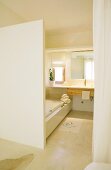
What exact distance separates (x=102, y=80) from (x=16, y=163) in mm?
1623

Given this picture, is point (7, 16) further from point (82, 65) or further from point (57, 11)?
point (82, 65)

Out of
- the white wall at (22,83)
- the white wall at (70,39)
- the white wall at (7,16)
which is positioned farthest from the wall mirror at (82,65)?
the white wall at (22,83)

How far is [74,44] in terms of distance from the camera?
4.34m

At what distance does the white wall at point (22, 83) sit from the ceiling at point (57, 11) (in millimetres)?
672

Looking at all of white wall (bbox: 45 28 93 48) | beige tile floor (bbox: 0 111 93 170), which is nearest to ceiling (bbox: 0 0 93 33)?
white wall (bbox: 45 28 93 48)

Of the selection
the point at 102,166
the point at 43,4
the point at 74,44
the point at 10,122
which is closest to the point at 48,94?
the point at 74,44

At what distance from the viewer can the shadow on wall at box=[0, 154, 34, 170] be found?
190 cm

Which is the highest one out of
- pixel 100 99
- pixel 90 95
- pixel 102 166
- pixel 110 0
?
pixel 110 0

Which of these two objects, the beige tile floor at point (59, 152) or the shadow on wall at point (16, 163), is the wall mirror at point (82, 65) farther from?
the shadow on wall at point (16, 163)

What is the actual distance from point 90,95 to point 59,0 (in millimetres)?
2580

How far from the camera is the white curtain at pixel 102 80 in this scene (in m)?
1.55

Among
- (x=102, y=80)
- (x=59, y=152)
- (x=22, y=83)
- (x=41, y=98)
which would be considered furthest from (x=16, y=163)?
(x=102, y=80)

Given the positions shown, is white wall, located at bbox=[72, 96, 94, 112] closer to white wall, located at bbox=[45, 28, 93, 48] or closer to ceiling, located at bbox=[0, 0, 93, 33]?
white wall, located at bbox=[45, 28, 93, 48]

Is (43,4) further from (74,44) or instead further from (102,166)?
(102,166)
